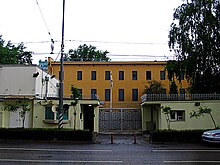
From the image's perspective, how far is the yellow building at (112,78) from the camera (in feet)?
167

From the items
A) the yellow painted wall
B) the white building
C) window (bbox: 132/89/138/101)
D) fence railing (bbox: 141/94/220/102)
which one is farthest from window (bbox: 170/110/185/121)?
window (bbox: 132/89/138/101)

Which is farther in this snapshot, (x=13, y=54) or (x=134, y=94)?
(x=134, y=94)

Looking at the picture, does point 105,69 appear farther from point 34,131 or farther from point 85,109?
point 34,131

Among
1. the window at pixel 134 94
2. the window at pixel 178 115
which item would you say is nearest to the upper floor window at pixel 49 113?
the window at pixel 178 115

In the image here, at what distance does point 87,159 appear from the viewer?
12367 millimetres

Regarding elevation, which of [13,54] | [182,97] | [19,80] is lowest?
[182,97]

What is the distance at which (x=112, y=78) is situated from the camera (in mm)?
50875

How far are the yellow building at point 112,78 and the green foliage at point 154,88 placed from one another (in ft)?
6.69

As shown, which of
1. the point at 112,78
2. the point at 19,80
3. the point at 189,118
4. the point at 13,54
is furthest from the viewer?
the point at 112,78

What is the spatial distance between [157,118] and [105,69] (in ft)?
70.5

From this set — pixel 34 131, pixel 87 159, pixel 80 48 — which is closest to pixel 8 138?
pixel 34 131

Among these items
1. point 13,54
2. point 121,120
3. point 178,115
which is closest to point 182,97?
point 178,115

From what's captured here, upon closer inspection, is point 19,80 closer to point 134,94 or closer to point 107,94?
point 107,94

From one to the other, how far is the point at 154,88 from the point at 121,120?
13.1 meters
